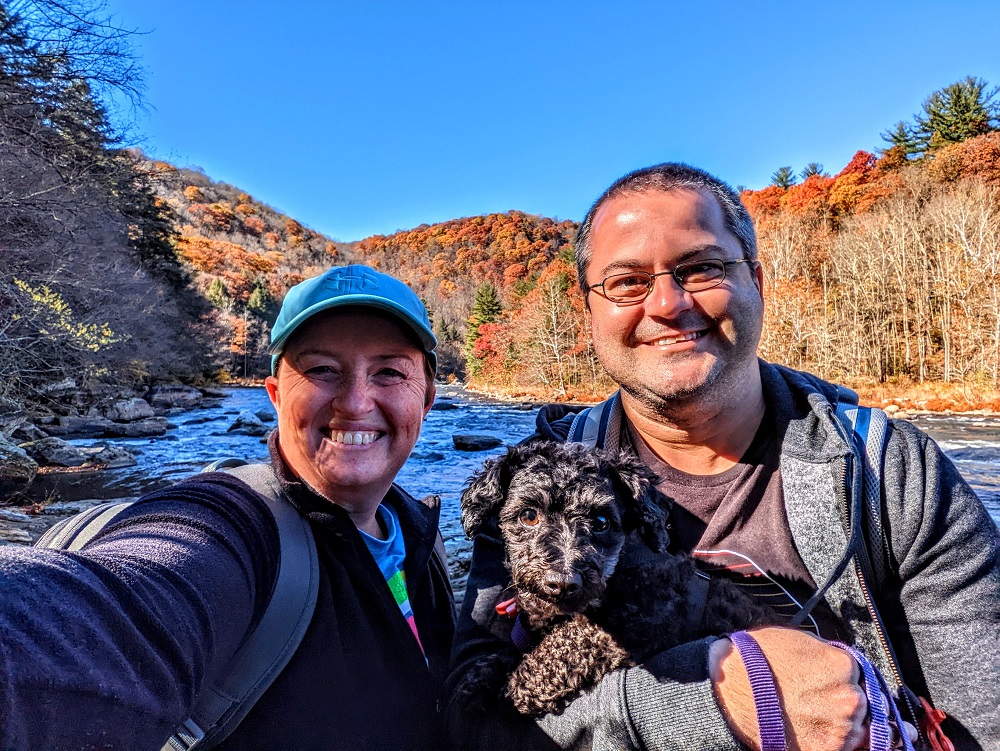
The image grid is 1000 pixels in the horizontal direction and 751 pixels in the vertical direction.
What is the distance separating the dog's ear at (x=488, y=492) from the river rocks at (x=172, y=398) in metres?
32.9

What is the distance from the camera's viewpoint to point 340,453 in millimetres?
2094

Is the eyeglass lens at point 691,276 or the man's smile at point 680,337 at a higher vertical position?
the eyeglass lens at point 691,276

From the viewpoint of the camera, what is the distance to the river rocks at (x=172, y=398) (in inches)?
1192

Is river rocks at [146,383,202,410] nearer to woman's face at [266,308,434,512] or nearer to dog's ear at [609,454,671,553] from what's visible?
woman's face at [266,308,434,512]

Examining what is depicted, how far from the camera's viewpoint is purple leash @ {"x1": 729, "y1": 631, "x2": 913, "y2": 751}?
1.48 meters

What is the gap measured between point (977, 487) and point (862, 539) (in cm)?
1432

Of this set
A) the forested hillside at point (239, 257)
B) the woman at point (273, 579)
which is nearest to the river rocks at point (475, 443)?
the woman at point (273, 579)

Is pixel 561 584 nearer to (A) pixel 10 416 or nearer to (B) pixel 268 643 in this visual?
(B) pixel 268 643

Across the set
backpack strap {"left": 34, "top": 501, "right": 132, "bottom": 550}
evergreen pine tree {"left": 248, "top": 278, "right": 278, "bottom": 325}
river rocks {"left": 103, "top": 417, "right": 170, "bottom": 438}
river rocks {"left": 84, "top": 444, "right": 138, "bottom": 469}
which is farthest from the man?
evergreen pine tree {"left": 248, "top": 278, "right": 278, "bottom": 325}

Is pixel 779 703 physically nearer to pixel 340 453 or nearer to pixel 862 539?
pixel 862 539

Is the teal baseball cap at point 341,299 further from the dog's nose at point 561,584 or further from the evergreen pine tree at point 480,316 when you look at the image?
the evergreen pine tree at point 480,316

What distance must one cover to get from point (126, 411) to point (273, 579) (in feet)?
90.3

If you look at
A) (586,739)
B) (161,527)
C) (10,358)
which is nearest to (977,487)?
(586,739)

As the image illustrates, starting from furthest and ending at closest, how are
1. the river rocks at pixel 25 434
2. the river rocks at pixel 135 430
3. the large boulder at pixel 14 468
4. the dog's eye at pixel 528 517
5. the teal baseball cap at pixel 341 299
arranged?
1. the river rocks at pixel 135 430
2. the river rocks at pixel 25 434
3. the large boulder at pixel 14 468
4. the dog's eye at pixel 528 517
5. the teal baseball cap at pixel 341 299
